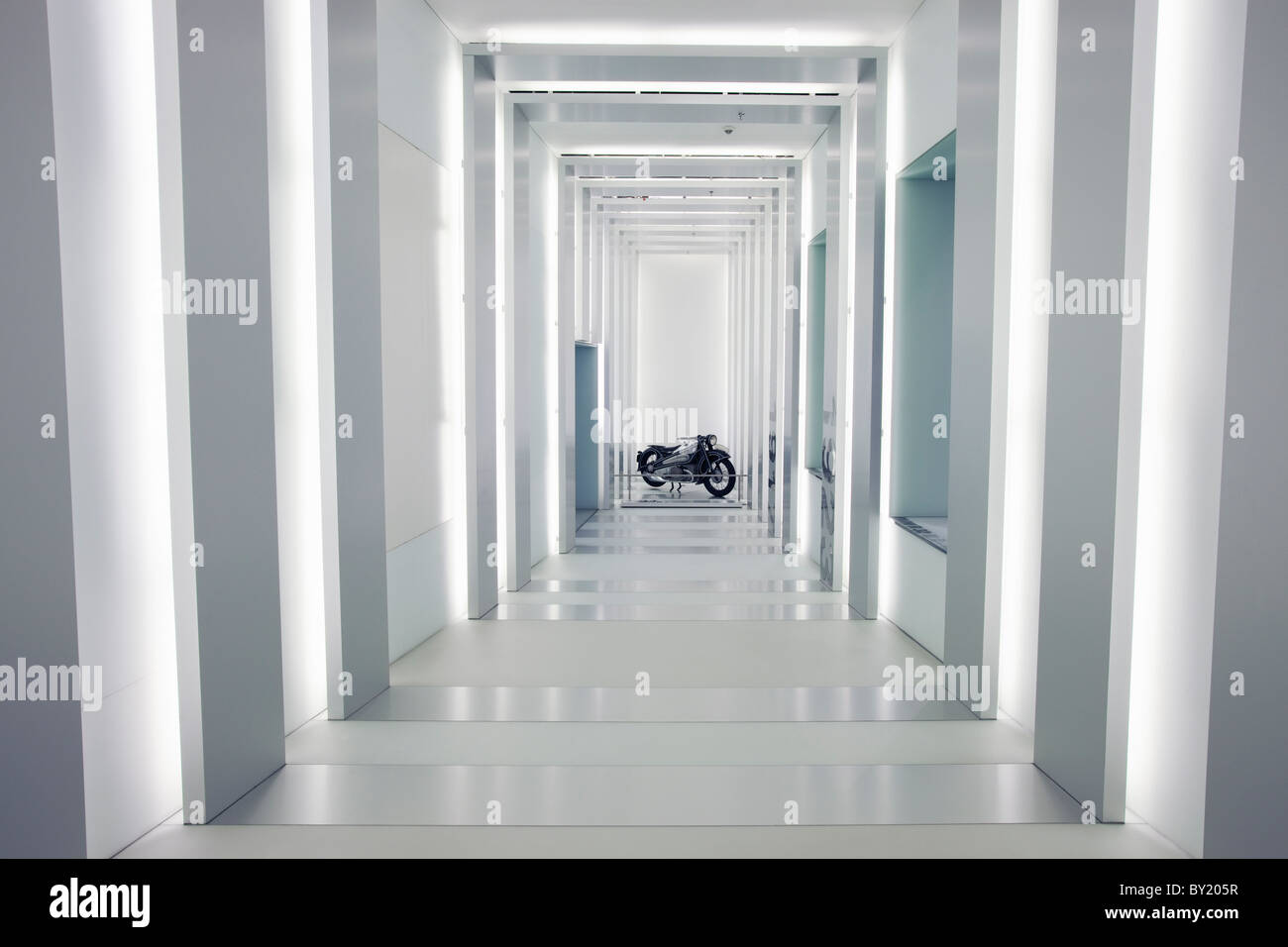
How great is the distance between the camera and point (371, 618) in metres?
4.41

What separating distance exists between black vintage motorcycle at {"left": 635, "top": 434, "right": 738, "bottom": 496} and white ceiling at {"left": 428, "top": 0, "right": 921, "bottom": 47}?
727 cm

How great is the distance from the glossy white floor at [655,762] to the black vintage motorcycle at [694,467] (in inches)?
264

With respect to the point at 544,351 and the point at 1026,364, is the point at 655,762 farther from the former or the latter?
the point at 544,351

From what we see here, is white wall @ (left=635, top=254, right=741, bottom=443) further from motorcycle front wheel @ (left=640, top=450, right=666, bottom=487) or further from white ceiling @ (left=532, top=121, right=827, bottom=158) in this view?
white ceiling @ (left=532, top=121, right=827, bottom=158)

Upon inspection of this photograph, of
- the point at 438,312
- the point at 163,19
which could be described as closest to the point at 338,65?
the point at 163,19

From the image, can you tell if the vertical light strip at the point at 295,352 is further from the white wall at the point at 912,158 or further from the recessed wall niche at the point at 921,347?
the recessed wall niche at the point at 921,347

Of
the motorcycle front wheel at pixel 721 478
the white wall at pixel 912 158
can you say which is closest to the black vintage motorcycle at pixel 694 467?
the motorcycle front wheel at pixel 721 478

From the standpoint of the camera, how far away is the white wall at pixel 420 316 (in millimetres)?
4742

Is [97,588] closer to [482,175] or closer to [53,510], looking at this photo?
[53,510]

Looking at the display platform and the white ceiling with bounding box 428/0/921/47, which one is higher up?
the white ceiling with bounding box 428/0/921/47

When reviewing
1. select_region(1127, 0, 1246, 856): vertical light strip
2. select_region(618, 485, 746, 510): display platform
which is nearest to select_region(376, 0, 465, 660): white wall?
select_region(1127, 0, 1246, 856): vertical light strip

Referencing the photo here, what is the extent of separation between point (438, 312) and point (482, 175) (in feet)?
3.73

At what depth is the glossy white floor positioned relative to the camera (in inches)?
115

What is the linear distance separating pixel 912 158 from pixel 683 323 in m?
10.5
